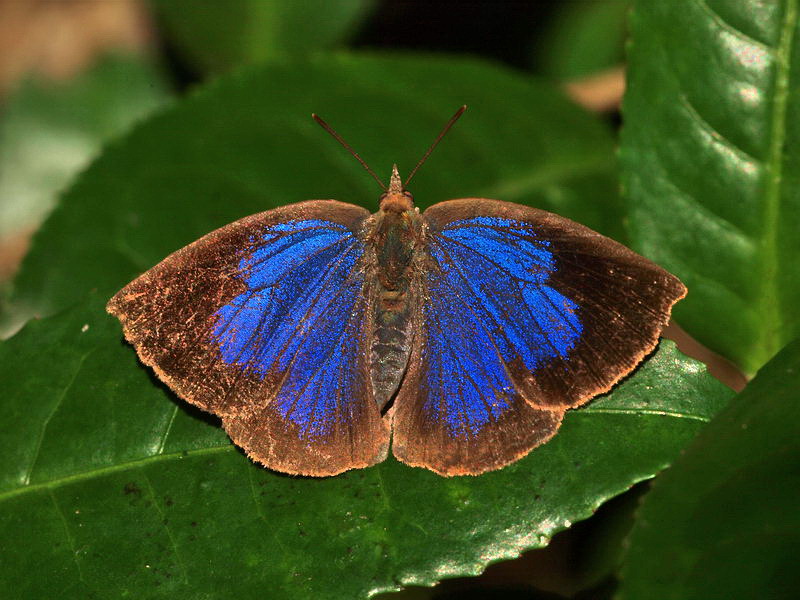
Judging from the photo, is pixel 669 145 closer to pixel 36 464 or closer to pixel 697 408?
pixel 697 408

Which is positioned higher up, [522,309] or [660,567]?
[660,567]

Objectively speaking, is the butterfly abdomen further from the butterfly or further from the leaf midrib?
the leaf midrib

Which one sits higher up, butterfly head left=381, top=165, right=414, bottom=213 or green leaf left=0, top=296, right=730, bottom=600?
butterfly head left=381, top=165, right=414, bottom=213

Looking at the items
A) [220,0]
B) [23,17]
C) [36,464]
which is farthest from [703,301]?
[23,17]

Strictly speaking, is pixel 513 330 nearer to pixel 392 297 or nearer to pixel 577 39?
pixel 392 297

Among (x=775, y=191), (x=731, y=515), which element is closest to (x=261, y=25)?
(x=775, y=191)

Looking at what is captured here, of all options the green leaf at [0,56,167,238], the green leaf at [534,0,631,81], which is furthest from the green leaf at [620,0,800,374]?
the green leaf at [0,56,167,238]
